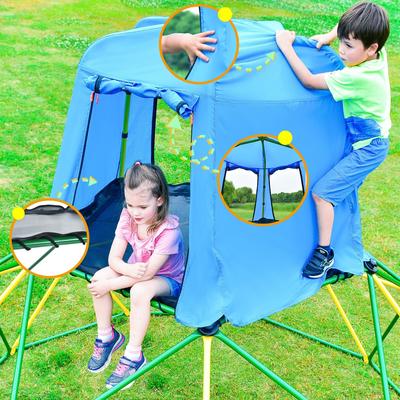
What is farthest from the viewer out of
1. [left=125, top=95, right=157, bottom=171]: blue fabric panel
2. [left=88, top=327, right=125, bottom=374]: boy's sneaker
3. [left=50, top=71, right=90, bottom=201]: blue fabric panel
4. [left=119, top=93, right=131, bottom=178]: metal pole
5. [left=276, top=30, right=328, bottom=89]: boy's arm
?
[left=125, top=95, right=157, bottom=171]: blue fabric panel

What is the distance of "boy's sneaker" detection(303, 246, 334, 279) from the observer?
121 inches

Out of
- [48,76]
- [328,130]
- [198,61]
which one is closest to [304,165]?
[328,130]

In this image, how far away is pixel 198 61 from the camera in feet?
9.21

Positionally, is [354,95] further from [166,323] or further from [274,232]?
[166,323]

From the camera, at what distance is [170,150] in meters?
7.13

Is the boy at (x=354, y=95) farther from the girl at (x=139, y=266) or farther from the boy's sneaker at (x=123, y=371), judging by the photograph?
the boy's sneaker at (x=123, y=371)

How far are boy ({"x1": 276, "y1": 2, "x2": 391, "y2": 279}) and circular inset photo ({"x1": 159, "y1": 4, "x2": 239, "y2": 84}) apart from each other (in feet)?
1.15

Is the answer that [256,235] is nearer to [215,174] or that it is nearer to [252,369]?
[215,174]

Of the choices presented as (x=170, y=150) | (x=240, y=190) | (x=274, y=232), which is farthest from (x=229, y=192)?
(x=170, y=150)

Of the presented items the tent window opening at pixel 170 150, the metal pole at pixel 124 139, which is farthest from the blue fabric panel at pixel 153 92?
the tent window opening at pixel 170 150

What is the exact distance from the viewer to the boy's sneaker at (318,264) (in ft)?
10.1

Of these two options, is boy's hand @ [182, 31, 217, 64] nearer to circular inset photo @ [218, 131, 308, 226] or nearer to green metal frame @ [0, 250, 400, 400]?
circular inset photo @ [218, 131, 308, 226]

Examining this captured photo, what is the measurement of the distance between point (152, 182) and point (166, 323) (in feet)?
5.24

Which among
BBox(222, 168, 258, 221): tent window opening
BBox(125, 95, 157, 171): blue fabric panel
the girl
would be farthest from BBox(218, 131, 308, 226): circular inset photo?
BBox(125, 95, 157, 171): blue fabric panel
